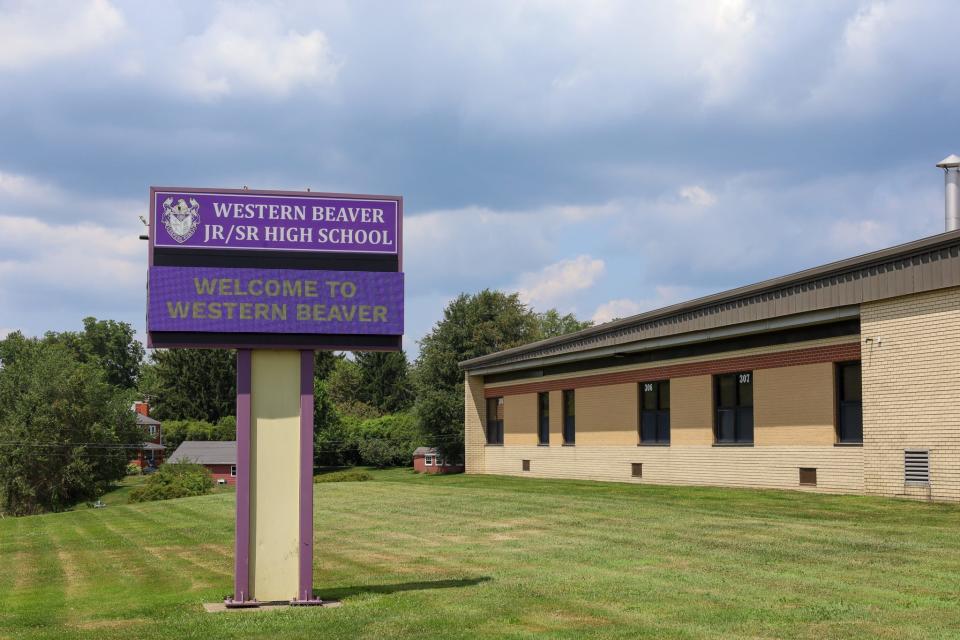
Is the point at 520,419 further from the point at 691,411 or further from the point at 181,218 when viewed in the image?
the point at 181,218

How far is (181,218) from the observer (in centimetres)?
1375

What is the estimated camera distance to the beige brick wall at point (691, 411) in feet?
116

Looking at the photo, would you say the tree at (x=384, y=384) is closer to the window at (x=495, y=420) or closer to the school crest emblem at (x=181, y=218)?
the window at (x=495, y=420)

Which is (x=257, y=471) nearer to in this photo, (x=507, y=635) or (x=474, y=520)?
(x=507, y=635)

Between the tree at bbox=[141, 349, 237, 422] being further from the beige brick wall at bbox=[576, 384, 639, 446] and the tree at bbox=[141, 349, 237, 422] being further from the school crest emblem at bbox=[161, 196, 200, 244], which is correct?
the school crest emblem at bbox=[161, 196, 200, 244]

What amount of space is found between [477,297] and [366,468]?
99.5ft

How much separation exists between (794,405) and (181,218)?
72.9 feet

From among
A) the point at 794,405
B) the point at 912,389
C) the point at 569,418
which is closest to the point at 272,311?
the point at 912,389

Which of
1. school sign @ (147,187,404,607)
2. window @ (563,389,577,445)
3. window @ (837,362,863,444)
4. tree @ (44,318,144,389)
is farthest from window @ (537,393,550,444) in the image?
tree @ (44,318,144,389)

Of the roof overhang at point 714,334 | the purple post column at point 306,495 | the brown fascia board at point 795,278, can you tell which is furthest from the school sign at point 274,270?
the roof overhang at point 714,334

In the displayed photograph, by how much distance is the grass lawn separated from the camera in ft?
37.3

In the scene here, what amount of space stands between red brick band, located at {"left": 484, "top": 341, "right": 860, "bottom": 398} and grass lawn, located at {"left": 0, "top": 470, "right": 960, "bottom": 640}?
14.1 feet

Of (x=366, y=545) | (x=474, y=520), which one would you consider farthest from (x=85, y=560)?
(x=474, y=520)

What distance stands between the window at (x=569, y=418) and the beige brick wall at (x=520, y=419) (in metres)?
2.86
